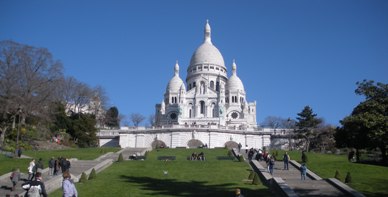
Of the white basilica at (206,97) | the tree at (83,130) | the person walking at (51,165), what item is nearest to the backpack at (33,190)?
the person walking at (51,165)

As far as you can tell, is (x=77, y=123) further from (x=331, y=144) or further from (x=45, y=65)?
(x=331, y=144)

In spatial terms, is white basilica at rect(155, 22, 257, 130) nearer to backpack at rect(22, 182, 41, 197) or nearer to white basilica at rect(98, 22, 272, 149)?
white basilica at rect(98, 22, 272, 149)

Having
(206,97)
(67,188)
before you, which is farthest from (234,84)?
(67,188)

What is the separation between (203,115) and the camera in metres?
102

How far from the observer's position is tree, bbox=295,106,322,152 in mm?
73938

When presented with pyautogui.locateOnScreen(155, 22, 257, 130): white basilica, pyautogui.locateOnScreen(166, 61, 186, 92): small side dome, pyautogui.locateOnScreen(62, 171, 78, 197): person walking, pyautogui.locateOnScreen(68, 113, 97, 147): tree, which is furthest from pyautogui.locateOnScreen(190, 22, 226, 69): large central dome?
pyautogui.locateOnScreen(62, 171, 78, 197): person walking

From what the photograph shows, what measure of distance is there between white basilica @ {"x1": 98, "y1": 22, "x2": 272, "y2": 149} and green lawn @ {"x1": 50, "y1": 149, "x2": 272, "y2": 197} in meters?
36.6

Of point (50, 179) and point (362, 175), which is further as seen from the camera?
point (362, 175)

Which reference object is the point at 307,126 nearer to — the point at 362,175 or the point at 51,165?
the point at 362,175

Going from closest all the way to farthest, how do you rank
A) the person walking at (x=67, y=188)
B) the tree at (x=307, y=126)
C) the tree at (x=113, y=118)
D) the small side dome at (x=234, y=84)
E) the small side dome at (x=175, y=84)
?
the person walking at (x=67, y=188) → the tree at (x=307, y=126) → the tree at (x=113, y=118) → the small side dome at (x=234, y=84) → the small side dome at (x=175, y=84)

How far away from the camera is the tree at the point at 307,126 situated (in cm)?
7394

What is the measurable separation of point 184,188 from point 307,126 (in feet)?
172

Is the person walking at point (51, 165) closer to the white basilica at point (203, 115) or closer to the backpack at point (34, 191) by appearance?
the backpack at point (34, 191)

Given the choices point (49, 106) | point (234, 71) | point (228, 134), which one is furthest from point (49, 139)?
point (234, 71)
